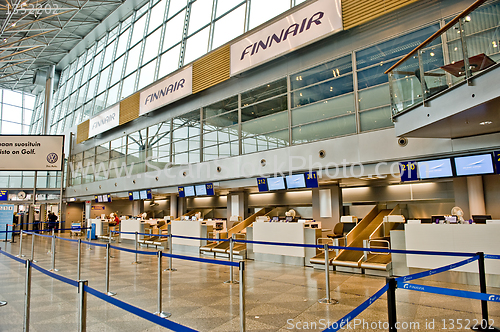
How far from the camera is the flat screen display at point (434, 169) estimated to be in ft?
26.2

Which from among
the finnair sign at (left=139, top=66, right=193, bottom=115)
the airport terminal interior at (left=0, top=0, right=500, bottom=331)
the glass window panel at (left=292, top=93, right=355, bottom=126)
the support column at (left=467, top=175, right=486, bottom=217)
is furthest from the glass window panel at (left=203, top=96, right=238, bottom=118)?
the support column at (left=467, top=175, right=486, bottom=217)

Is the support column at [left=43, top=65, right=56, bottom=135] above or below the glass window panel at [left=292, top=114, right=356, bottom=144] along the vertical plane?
above

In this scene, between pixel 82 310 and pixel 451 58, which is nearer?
pixel 82 310

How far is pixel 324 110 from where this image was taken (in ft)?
36.3

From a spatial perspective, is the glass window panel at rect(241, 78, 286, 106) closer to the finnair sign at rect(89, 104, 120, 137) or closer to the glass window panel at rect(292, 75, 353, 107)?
the glass window panel at rect(292, 75, 353, 107)

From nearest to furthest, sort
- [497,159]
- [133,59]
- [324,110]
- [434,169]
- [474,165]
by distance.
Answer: [497,159] → [474,165] → [434,169] → [324,110] → [133,59]

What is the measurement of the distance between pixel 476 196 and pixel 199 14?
1577 centimetres

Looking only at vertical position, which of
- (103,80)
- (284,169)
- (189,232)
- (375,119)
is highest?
(103,80)

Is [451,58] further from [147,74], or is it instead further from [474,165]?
[147,74]

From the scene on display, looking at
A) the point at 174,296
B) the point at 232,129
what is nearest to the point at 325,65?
the point at 232,129

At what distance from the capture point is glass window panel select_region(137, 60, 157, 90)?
19.5m

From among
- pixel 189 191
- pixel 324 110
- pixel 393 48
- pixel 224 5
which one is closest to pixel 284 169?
pixel 324 110

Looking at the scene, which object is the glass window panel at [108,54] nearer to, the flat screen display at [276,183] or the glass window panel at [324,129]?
the flat screen display at [276,183]

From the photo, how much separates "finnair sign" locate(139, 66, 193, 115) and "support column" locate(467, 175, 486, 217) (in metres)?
12.2
